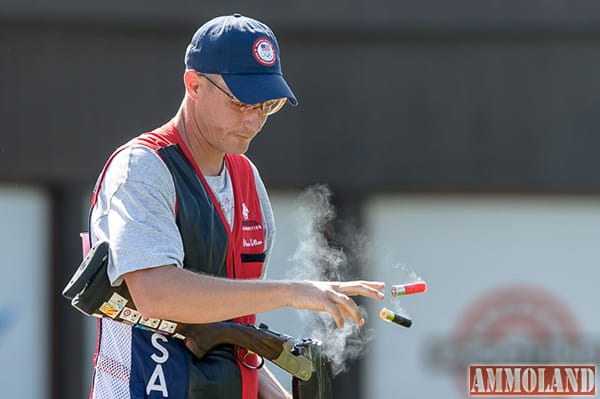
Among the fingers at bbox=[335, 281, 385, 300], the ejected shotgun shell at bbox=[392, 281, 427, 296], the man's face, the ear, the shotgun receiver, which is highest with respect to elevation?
the ear

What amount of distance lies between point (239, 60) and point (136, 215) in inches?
15.9

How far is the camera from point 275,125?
5.84m

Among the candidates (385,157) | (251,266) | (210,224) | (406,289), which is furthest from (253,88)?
(385,157)

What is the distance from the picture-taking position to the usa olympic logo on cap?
2211mm

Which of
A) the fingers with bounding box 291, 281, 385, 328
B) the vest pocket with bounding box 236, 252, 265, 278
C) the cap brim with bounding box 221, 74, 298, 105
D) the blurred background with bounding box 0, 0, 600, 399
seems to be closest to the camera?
the fingers with bounding box 291, 281, 385, 328

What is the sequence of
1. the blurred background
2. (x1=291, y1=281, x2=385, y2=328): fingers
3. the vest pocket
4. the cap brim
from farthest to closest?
the blurred background → the vest pocket → the cap brim → (x1=291, y1=281, x2=385, y2=328): fingers

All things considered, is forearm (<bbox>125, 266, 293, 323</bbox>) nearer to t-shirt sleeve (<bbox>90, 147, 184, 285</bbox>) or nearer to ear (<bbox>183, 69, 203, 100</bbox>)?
t-shirt sleeve (<bbox>90, 147, 184, 285</bbox>)

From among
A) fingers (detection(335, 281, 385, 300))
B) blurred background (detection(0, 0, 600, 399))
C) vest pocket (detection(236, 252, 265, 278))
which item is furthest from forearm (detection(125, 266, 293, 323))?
blurred background (detection(0, 0, 600, 399))

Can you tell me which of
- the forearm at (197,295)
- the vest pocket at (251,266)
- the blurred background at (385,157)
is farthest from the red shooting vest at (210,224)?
the blurred background at (385,157)

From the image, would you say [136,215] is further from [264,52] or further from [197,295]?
[264,52]

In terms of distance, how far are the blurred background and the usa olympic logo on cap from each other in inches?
133

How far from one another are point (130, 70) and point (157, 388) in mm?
3819

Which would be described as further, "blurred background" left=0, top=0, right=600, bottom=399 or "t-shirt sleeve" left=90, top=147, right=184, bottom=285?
"blurred background" left=0, top=0, right=600, bottom=399

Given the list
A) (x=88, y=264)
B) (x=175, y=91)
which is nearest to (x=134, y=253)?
(x=88, y=264)
